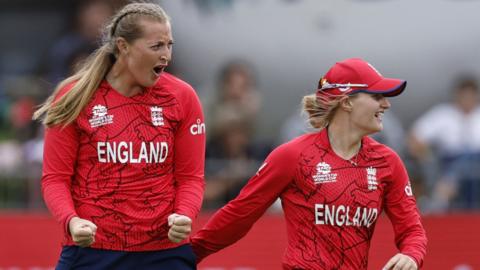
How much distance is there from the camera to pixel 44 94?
10789 mm

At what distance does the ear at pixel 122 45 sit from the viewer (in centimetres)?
574

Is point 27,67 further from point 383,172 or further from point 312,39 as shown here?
point 383,172

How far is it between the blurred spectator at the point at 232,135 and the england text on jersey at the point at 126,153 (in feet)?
14.0

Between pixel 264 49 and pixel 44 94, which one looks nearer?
pixel 44 94

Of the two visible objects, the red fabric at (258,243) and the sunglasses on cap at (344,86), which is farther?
the red fabric at (258,243)

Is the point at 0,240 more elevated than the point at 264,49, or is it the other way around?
the point at 264,49

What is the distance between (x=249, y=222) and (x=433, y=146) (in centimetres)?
495

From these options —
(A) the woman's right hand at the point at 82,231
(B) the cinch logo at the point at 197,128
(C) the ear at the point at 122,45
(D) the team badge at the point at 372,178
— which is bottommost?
(A) the woman's right hand at the point at 82,231

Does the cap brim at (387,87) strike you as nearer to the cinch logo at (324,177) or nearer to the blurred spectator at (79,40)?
the cinch logo at (324,177)

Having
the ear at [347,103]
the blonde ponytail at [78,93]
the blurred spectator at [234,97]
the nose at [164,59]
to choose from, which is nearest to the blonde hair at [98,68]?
the blonde ponytail at [78,93]

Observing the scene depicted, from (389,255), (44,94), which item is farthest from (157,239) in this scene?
(44,94)

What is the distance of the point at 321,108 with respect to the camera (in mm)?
5984

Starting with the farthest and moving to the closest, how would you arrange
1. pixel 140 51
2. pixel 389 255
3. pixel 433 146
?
pixel 433 146
pixel 389 255
pixel 140 51

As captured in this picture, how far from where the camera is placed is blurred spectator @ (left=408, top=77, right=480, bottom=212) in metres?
10.1
